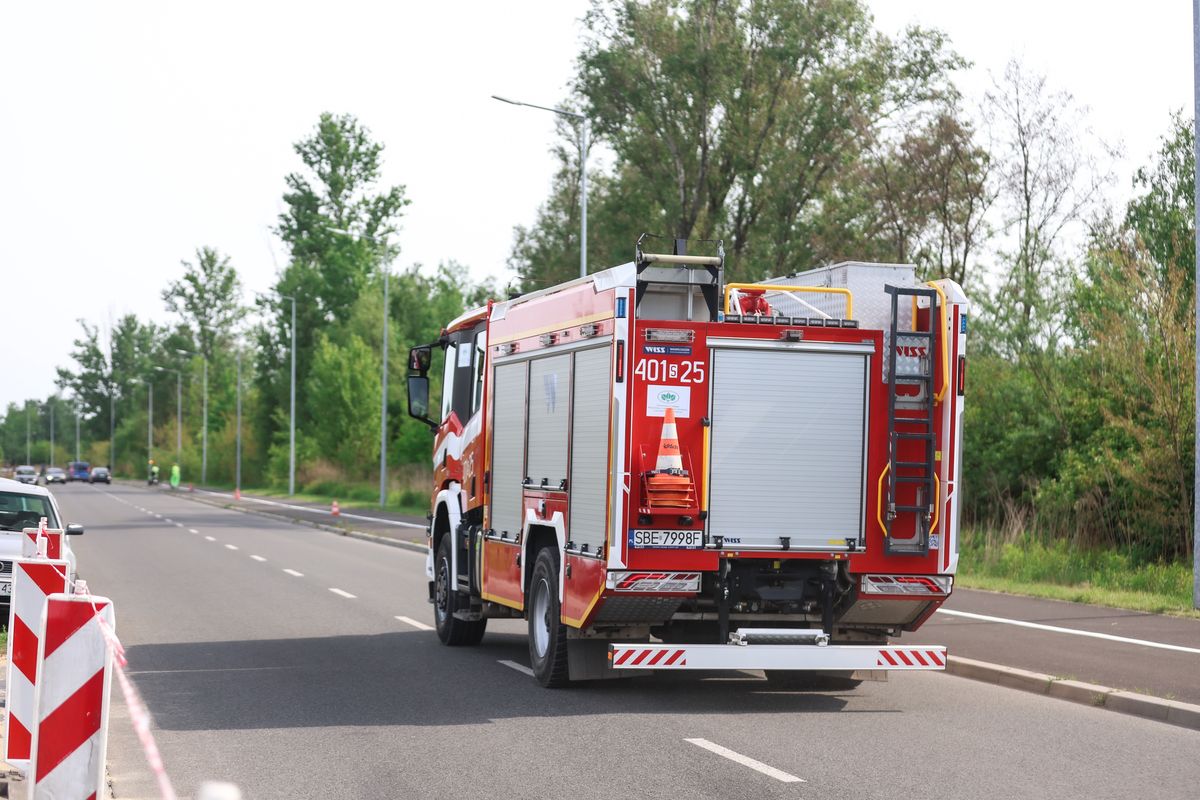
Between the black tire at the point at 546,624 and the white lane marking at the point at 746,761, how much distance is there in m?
2.34

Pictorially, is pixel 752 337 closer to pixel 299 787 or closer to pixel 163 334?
pixel 299 787

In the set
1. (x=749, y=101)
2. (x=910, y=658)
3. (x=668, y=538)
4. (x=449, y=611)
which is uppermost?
(x=749, y=101)

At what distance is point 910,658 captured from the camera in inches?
440

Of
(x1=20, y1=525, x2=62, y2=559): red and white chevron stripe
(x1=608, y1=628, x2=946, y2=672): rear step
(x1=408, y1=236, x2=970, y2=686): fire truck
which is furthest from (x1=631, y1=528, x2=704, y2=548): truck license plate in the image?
(x1=20, y1=525, x2=62, y2=559): red and white chevron stripe

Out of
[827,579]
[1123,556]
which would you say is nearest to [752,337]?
[827,579]

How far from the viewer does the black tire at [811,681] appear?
12516 mm

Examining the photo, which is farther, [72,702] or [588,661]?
[588,661]

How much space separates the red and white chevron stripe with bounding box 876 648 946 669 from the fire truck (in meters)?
0.01

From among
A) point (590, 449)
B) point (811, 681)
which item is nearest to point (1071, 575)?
point (811, 681)

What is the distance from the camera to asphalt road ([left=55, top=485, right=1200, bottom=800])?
832 cm

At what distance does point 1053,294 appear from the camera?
94.6 ft

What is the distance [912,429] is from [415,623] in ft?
26.3

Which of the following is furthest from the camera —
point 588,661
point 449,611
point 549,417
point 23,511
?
point 23,511

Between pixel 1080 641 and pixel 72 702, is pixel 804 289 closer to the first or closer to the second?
pixel 1080 641
